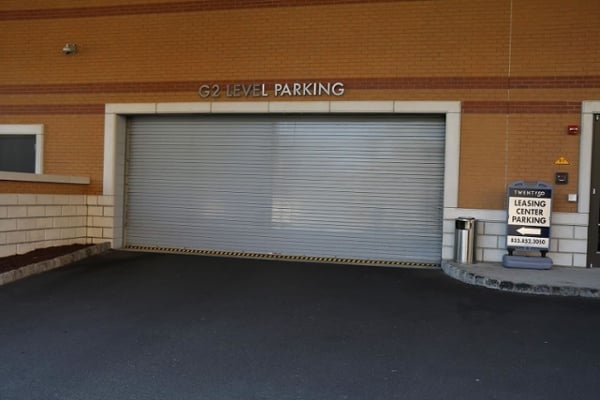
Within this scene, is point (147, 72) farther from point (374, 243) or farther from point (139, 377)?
point (139, 377)

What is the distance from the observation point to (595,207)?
28.9ft

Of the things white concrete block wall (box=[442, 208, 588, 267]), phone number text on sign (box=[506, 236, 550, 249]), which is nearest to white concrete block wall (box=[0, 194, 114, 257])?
white concrete block wall (box=[442, 208, 588, 267])

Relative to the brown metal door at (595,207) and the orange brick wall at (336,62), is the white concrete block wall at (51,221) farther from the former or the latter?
the brown metal door at (595,207)

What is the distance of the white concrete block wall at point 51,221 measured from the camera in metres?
8.54

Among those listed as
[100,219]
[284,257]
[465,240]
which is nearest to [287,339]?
[465,240]

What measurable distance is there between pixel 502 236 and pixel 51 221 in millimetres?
8652

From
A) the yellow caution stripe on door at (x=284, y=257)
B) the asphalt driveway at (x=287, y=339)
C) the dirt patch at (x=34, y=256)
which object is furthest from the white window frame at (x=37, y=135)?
the asphalt driveway at (x=287, y=339)

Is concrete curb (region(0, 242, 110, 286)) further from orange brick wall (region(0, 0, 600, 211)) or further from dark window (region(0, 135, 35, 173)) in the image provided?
dark window (region(0, 135, 35, 173))

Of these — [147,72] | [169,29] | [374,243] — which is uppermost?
[169,29]

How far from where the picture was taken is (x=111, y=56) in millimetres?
10586

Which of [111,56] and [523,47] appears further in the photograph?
[111,56]

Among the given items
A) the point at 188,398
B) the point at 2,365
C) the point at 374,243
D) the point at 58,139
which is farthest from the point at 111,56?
the point at 188,398

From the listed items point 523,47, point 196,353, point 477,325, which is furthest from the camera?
point 523,47

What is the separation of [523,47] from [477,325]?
589 cm
